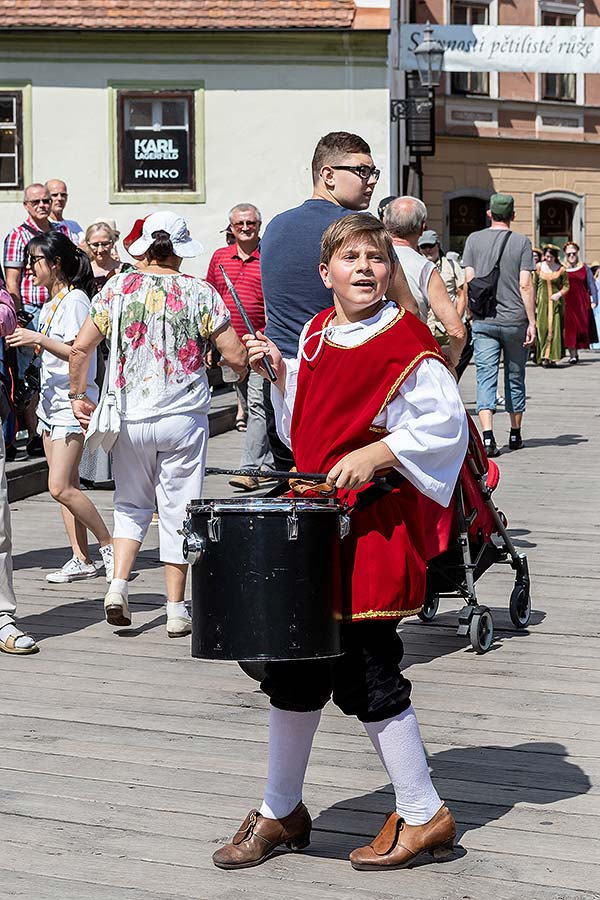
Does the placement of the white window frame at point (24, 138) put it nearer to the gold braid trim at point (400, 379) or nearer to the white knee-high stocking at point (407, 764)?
the gold braid trim at point (400, 379)

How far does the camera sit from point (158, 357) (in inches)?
255

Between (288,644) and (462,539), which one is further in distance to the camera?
(462,539)

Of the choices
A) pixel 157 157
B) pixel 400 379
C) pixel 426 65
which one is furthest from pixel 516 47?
pixel 400 379

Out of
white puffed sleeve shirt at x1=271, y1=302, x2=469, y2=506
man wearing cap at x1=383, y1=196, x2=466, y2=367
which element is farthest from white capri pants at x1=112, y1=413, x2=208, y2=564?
white puffed sleeve shirt at x1=271, y1=302, x2=469, y2=506

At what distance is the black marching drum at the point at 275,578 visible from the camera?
3748 millimetres

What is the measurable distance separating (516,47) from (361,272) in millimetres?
23702

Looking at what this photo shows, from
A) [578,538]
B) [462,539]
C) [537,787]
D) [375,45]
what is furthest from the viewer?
[375,45]

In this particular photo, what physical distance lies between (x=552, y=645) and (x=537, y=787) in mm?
1848

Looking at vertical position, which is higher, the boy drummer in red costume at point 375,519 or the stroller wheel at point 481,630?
the boy drummer in red costume at point 375,519

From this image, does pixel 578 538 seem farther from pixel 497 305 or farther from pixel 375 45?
pixel 375 45

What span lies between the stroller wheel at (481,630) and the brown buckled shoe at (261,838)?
2.17 m

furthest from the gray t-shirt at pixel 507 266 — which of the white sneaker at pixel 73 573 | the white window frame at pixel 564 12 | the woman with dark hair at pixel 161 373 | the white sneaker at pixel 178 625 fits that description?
the white window frame at pixel 564 12

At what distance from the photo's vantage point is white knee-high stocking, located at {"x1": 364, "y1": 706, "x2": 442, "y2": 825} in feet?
12.8

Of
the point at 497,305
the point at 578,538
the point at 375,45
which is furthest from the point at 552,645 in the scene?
the point at 375,45
